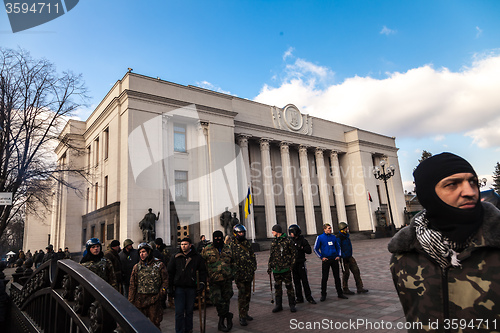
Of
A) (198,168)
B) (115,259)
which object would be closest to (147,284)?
(115,259)

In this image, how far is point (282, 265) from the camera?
686cm

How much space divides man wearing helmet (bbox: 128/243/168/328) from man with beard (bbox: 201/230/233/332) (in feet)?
3.32

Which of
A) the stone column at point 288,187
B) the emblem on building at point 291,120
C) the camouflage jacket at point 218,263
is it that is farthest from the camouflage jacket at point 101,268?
the emblem on building at point 291,120

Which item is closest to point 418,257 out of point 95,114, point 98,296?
point 98,296

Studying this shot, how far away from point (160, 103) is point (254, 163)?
11.5 meters

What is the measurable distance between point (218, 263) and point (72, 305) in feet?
11.8

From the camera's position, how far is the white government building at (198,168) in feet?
76.8

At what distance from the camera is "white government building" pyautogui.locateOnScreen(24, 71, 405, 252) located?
76.8 ft

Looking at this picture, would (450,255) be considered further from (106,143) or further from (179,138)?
(106,143)

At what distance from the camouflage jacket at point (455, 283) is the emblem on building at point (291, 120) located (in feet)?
106

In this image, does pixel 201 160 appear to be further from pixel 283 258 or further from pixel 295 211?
pixel 283 258

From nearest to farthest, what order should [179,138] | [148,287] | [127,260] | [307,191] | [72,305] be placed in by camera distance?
[72,305] < [148,287] < [127,260] < [179,138] < [307,191]

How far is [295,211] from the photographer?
3284cm

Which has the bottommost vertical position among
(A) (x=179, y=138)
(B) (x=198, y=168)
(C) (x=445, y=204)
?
(C) (x=445, y=204)
